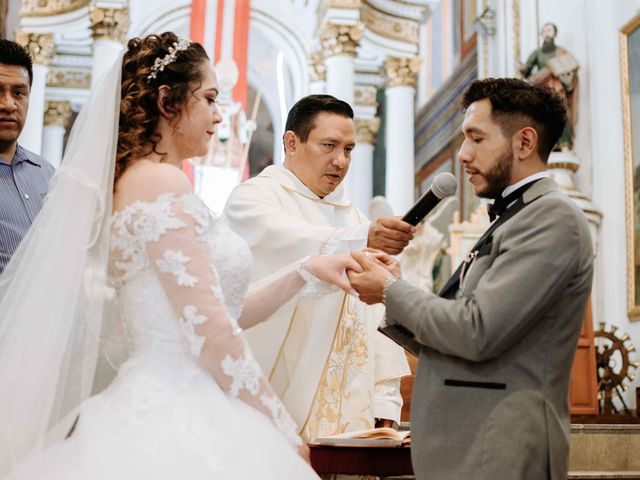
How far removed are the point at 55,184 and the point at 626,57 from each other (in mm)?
7167

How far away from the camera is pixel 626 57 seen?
830 centimetres

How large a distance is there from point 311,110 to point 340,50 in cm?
932

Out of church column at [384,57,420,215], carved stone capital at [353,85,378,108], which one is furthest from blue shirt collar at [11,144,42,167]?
carved stone capital at [353,85,378,108]

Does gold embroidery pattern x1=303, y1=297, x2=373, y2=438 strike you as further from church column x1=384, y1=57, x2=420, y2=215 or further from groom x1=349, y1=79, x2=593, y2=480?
church column x1=384, y1=57, x2=420, y2=215

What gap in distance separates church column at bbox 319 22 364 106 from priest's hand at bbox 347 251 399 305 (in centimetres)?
1001

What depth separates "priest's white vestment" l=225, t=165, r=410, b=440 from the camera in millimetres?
3018

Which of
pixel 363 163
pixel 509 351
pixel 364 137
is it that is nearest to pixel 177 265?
pixel 509 351

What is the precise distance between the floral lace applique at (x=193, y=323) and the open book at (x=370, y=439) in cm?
55

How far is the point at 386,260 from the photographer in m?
2.50

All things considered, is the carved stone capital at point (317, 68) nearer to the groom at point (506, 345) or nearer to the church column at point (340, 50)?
the church column at point (340, 50)

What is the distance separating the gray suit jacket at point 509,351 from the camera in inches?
83.7

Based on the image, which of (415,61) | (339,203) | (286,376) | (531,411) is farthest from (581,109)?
(531,411)

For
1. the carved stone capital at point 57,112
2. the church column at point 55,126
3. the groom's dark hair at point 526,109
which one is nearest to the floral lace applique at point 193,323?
the groom's dark hair at point 526,109

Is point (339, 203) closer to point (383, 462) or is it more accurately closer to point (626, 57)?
point (383, 462)
